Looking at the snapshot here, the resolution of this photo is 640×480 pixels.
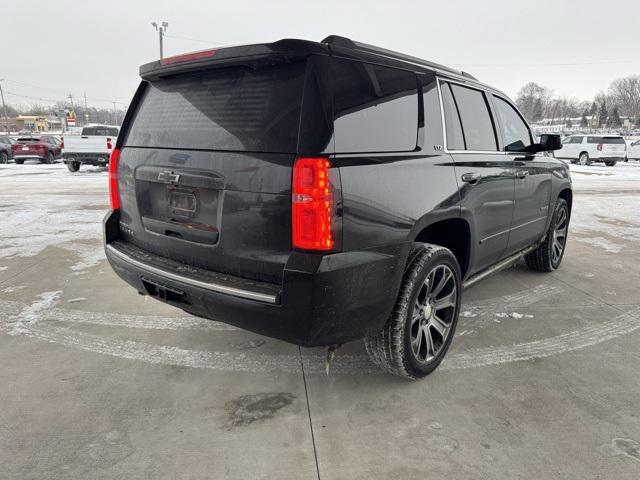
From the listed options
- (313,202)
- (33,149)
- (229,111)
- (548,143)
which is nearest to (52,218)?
(229,111)

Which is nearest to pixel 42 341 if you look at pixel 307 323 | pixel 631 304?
pixel 307 323

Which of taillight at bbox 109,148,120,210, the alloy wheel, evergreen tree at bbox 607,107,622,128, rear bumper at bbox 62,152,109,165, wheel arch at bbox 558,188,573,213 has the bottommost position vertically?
the alloy wheel

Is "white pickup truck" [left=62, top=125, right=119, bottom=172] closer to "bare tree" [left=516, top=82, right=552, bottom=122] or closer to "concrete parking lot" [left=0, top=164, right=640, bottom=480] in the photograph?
"concrete parking lot" [left=0, top=164, right=640, bottom=480]

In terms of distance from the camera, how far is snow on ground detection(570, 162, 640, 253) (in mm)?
7223

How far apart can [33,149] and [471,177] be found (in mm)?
25373

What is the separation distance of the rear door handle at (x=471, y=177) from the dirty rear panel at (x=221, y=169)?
4.65 ft

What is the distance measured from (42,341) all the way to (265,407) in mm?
1908

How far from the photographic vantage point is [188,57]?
2.69 metres

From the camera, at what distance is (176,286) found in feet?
8.50

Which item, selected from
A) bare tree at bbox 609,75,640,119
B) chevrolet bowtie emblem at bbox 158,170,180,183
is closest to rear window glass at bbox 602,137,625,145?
chevrolet bowtie emblem at bbox 158,170,180,183

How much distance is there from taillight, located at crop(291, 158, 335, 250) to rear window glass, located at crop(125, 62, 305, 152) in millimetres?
134

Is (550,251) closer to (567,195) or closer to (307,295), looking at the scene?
(567,195)

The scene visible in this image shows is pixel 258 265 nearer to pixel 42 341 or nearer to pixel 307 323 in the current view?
pixel 307 323

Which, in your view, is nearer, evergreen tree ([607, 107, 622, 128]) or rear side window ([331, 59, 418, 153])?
rear side window ([331, 59, 418, 153])
